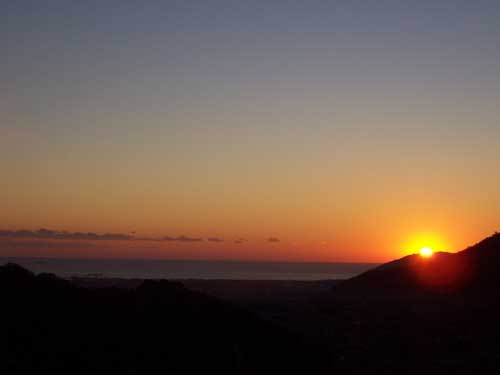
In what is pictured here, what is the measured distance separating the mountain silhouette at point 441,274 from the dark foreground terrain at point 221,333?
4267mm

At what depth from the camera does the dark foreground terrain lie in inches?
620

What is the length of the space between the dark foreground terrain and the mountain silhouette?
427 cm

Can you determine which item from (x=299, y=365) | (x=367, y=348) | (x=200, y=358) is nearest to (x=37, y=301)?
(x=200, y=358)

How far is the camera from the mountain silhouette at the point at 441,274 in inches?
1427

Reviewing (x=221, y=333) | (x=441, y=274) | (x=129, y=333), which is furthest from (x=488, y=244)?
(x=129, y=333)

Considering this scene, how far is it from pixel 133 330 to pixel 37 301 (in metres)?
3.00

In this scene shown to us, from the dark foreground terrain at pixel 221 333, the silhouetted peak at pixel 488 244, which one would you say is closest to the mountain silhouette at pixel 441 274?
the silhouetted peak at pixel 488 244

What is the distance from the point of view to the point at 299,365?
17.8 meters

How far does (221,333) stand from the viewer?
18375mm

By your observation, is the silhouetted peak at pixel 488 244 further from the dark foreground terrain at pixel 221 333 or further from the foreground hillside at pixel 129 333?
the foreground hillside at pixel 129 333

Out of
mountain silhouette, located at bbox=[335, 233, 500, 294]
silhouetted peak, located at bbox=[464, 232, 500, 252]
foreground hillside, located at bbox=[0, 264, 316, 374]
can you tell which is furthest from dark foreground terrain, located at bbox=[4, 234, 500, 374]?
silhouetted peak, located at bbox=[464, 232, 500, 252]

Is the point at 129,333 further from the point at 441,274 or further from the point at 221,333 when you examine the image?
the point at 441,274

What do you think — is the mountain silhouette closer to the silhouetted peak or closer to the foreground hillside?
the silhouetted peak

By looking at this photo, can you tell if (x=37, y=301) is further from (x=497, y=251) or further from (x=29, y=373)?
(x=497, y=251)
